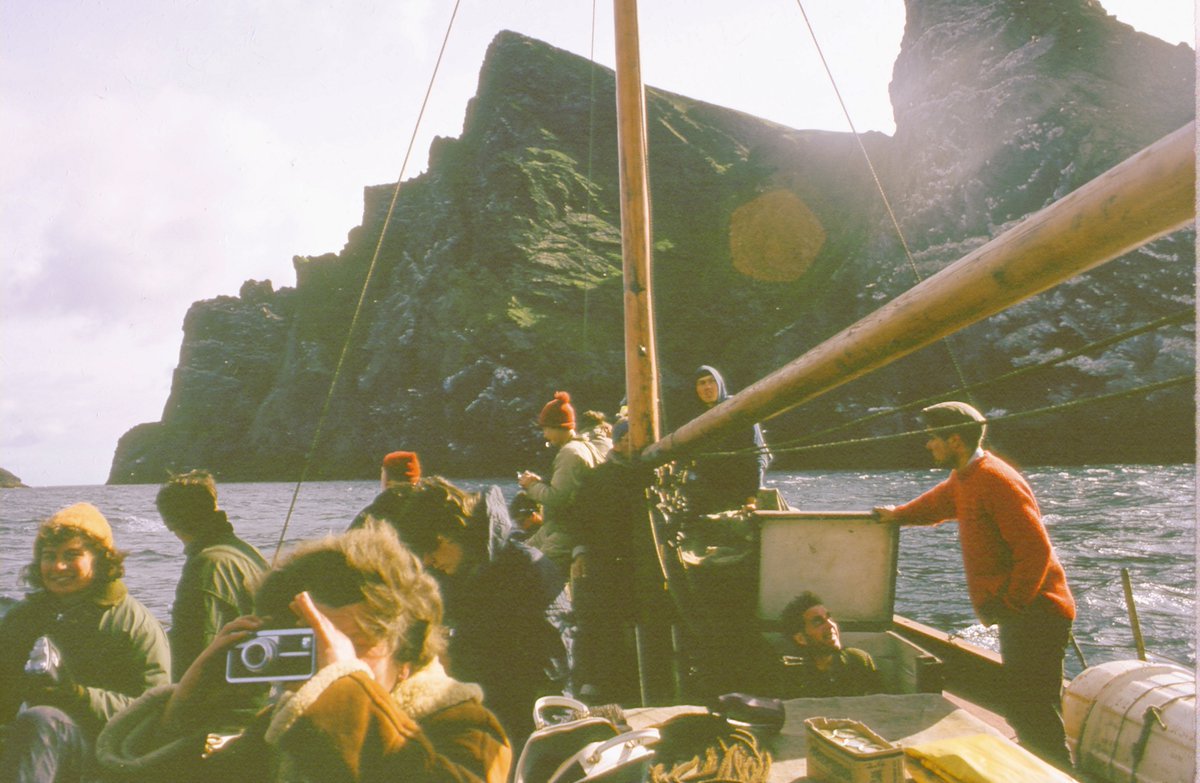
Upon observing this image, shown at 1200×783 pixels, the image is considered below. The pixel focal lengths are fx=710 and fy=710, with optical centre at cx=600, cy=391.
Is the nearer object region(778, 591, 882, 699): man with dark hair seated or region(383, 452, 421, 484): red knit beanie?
region(778, 591, 882, 699): man with dark hair seated

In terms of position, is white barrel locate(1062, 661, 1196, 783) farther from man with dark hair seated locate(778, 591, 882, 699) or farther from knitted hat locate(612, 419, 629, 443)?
knitted hat locate(612, 419, 629, 443)

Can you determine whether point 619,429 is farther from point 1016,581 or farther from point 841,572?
point 1016,581

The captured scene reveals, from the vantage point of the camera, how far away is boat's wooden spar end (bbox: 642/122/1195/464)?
3.04 feet

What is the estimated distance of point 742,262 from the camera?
92.4 meters

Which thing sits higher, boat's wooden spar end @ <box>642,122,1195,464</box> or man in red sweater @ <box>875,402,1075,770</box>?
boat's wooden spar end @ <box>642,122,1195,464</box>

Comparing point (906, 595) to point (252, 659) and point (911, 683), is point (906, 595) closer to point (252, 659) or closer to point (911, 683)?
point (911, 683)

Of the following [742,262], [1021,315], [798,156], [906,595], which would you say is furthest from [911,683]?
[798,156]

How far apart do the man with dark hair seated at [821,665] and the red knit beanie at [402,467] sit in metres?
2.38

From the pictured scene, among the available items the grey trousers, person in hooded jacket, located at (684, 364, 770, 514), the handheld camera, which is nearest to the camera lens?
the handheld camera

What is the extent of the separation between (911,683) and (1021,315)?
59157mm

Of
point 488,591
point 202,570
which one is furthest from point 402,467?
point 488,591

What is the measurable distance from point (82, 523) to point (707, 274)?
8704 centimetres

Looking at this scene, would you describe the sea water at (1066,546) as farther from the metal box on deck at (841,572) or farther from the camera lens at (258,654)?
the metal box on deck at (841,572)

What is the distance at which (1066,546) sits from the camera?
2042cm
